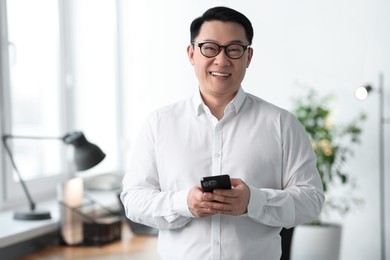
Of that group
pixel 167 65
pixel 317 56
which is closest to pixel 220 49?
pixel 317 56

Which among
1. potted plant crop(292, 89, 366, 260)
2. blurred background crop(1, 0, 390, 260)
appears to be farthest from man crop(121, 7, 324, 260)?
potted plant crop(292, 89, 366, 260)

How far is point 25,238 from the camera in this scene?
8.61 ft

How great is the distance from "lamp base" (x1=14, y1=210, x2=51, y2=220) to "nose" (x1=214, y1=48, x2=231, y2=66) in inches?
60.5

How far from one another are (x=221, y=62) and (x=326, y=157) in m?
2.06

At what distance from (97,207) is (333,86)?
1.69 m

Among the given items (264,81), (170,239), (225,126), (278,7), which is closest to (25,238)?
(170,239)

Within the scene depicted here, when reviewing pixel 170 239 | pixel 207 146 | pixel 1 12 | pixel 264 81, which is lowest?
pixel 170 239

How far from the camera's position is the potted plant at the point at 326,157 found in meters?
3.61

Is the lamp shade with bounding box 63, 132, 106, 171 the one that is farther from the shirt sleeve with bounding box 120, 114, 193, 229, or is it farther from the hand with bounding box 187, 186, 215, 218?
the hand with bounding box 187, 186, 215, 218

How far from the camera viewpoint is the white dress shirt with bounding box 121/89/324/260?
5.55ft

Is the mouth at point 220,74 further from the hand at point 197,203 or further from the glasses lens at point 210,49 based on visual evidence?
the hand at point 197,203

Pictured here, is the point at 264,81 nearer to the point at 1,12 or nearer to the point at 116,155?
the point at 116,155

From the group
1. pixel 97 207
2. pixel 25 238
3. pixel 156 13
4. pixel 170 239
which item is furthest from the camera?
pixel 156 13

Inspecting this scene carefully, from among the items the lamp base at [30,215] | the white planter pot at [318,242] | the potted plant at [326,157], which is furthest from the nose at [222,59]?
the white planter pot at [318,242]
